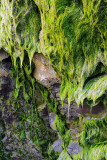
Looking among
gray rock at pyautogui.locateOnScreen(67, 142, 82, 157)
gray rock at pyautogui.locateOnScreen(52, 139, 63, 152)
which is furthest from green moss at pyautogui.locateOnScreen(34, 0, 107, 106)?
gray rock at pyautogui.locateOnScreen(52, 139, 63, 152)

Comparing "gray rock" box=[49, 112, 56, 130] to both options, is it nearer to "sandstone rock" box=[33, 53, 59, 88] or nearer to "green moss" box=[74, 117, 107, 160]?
"sandstone rock" box=[33, 53, 59, 88]

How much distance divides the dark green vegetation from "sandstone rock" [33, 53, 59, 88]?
181 mm

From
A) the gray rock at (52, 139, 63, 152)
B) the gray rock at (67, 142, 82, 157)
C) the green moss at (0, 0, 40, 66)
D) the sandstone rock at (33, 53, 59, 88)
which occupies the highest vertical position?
the green moss at (0, 0, 40, 66)

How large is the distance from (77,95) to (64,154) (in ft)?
5.62

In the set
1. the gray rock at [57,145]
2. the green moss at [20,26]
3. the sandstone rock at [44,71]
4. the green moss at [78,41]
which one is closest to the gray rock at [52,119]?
the gray rock at [57,145]

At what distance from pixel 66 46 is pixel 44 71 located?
2.95ft

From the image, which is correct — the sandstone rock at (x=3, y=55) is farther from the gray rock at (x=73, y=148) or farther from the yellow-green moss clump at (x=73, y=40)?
the gray rock at (x=73, y=148)

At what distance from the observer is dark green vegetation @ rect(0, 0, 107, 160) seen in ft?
8.94

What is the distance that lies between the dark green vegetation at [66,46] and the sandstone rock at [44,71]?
18cm

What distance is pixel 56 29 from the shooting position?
3.01 m

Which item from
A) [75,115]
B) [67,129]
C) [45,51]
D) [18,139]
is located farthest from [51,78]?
[18,139]

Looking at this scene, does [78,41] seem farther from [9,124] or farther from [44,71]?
[9,124]

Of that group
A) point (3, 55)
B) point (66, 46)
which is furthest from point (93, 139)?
point (3, 55)

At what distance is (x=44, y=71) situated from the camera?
143 inches
